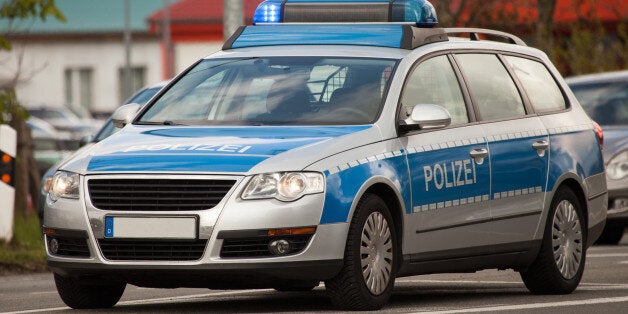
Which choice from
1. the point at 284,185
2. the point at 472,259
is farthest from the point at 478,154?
the point at 284,185

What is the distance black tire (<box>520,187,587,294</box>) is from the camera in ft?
35.3

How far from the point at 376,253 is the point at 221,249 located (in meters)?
0.93

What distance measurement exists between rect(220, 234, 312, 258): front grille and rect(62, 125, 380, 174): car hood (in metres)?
0.36

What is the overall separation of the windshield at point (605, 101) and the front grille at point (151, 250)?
8782 millimetres

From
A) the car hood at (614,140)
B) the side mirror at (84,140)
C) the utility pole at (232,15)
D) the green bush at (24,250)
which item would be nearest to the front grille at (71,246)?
the green bush at (24,250)

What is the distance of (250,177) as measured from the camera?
8664 millimetres

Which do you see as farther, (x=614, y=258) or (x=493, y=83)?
(x=614, y=258)

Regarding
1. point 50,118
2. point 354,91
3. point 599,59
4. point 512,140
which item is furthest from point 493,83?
point 50,118

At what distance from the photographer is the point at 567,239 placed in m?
11.0

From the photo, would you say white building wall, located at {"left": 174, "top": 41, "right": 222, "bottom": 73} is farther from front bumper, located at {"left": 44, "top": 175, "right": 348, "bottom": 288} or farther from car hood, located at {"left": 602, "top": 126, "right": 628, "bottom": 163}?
front bumper, located at {"left": 44, "top": 175, "right": 348, "bottom": 288}

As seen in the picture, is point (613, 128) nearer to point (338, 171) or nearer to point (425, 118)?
point (425, 118)

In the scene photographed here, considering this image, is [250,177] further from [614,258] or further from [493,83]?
[614,258]

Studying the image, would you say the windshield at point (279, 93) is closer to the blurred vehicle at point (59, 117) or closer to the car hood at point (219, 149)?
the car hood at point (219, 149)

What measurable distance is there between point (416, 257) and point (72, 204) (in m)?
1.97
